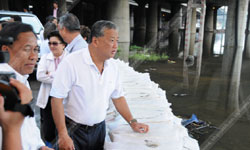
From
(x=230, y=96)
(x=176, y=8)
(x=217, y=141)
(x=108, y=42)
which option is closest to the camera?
(x=108, y=42)

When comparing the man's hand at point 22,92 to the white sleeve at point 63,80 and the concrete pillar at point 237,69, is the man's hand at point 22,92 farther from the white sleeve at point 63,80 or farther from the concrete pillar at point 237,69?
the concrete pillar at point 237,69

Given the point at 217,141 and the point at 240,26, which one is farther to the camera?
the point at 240,26

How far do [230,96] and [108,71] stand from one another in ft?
19.0

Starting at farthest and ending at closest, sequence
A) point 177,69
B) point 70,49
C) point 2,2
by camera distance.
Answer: point 2,2 → point 177,69 → point 70,49

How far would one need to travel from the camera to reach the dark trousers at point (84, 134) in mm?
2014

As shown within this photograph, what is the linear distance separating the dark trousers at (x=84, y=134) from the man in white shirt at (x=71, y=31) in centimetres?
94

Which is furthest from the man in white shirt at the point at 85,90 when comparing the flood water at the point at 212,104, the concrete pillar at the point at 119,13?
the concrete pillar at the point at 119,13

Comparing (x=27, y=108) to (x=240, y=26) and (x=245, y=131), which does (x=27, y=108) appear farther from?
(x=240, y=26)

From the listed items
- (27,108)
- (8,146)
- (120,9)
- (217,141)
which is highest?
(120,9)

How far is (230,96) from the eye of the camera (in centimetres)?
693

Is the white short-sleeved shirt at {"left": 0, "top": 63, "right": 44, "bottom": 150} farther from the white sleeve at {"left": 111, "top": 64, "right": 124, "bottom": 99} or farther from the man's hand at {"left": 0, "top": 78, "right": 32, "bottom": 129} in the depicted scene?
the white sleeve at {"left": 111, "top": 64, "right": 124, "bottom": 99}

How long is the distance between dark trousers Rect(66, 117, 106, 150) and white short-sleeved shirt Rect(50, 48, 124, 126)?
5 centimetres

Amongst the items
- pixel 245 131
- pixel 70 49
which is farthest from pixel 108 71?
pixel 245 131

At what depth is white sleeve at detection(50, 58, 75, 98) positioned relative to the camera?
73.5 inches
